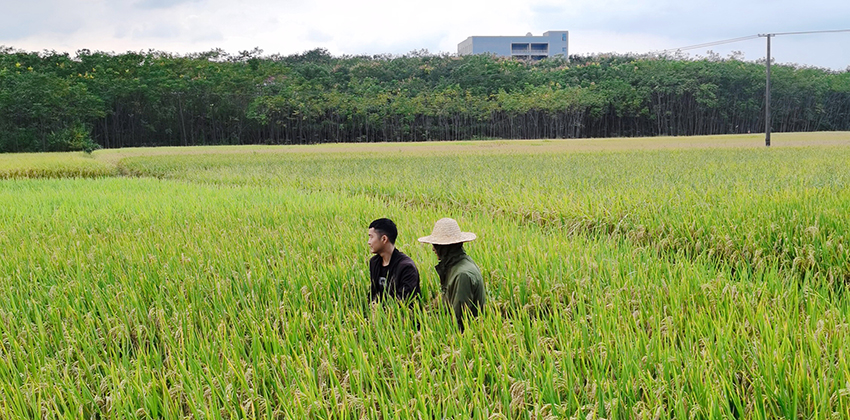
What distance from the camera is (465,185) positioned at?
33.9ft

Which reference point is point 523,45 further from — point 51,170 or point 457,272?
point 457,272

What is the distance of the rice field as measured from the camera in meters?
2.09

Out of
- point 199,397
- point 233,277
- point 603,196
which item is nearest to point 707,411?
point 199,397

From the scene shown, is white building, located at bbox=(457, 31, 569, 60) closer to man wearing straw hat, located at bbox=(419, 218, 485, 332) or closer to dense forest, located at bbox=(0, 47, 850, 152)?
dense forest, located at bbox=(0, 47, 850, 152)

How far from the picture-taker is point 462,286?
9.17 ft

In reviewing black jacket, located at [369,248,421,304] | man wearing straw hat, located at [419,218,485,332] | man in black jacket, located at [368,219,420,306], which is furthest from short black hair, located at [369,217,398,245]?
man wearing straw hat, located at [419,218,485,332]

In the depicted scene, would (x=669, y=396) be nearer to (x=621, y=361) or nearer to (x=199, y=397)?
(x=621, y=361)

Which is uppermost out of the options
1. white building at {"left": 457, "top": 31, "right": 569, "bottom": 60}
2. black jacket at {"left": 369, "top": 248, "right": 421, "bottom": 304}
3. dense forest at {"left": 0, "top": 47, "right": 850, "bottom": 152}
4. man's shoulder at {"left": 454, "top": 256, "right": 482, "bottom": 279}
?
white building at {"left": 457, "top": 31, "right": 569, "bottom": 60}

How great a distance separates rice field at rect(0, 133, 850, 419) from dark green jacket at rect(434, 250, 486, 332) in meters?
0.09

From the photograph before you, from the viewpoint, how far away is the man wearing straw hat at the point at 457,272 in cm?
279

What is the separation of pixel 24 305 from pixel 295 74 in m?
65.0

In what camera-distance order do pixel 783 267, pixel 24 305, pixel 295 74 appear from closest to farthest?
pixel 24 305, pixel 783 267, pixel 295 74

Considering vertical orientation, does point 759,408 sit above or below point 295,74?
below

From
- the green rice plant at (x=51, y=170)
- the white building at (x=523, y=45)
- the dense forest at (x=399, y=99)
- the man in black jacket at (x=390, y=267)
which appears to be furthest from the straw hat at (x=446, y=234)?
the white building at (x=523, y=45)
